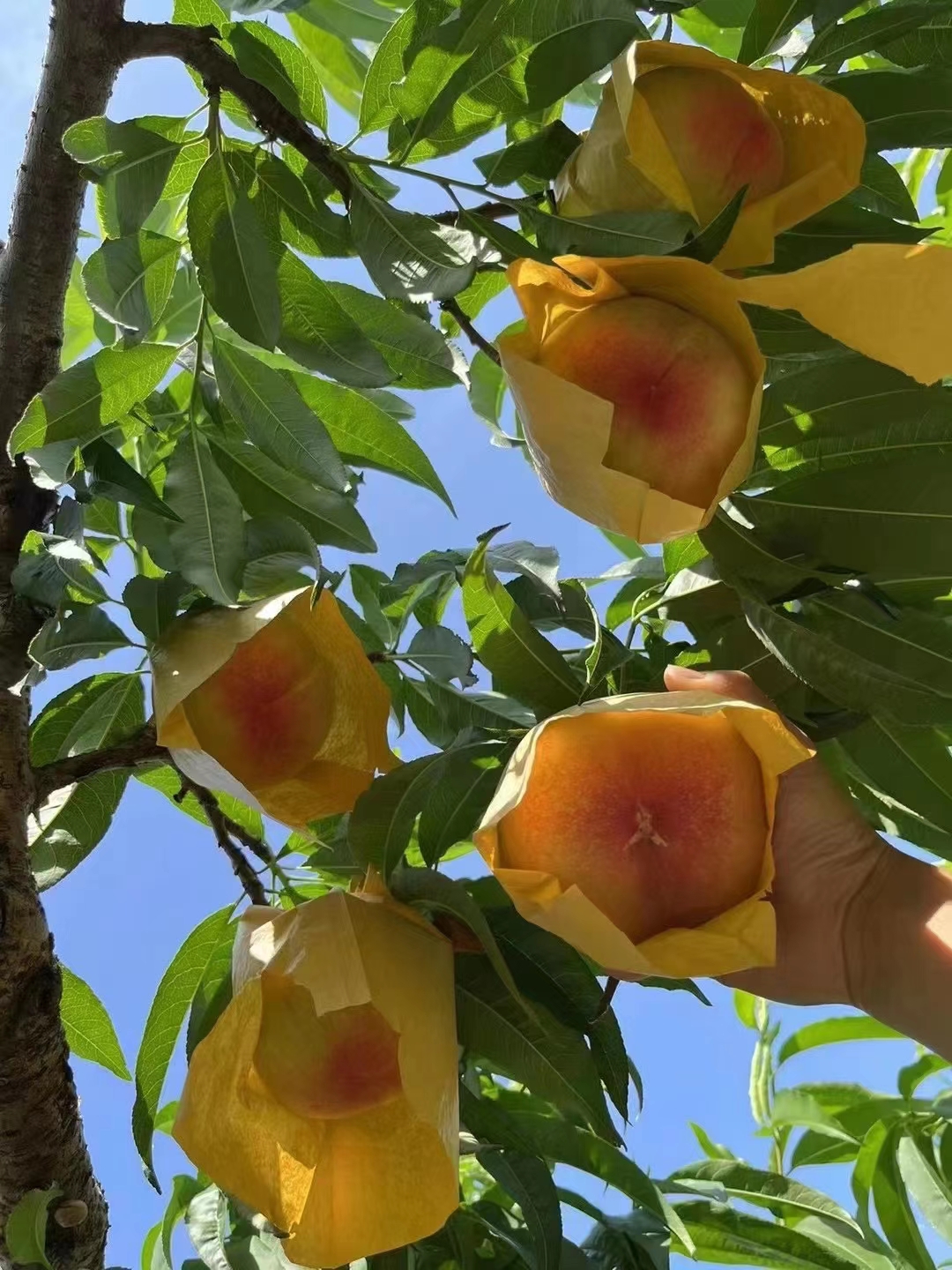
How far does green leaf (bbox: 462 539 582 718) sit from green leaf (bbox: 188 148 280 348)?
21 centimetres

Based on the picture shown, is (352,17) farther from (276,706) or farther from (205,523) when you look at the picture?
(276,706)

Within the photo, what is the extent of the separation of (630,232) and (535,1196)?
63 cm

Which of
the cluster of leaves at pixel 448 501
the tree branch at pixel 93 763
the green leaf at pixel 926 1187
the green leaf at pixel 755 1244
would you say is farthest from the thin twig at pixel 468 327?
the green leaf at pixel 926 1187

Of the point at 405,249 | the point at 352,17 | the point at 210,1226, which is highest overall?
the point at 352,17

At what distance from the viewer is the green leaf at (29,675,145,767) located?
2.97ft

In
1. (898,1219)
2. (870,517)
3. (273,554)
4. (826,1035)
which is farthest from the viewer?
(826,1035)

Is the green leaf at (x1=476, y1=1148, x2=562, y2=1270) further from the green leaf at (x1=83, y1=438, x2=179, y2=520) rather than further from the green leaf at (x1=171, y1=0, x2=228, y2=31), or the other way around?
the green leaf at (x1=171, y1=0, x2=228, y2=31)

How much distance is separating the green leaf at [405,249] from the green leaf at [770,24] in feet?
0.83

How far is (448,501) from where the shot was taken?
87 cm

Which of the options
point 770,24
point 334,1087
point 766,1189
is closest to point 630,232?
point 770,24

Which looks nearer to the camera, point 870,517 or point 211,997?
point 870,517

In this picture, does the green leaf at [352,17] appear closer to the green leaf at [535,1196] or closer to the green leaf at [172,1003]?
the green leaf at [172,1003]

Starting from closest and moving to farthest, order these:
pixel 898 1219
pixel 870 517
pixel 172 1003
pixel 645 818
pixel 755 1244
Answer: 1. pixel 645 818
2. pixel 870 517
3. pixel 172 1003
4. pixel 755 1244
5. pixel 898 1219

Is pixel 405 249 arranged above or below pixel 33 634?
above
